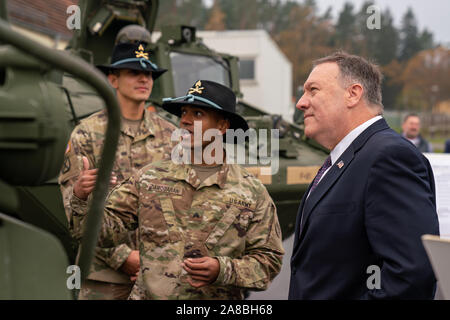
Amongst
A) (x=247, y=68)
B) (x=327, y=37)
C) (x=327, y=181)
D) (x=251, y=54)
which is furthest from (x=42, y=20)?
(x=327, y=37)

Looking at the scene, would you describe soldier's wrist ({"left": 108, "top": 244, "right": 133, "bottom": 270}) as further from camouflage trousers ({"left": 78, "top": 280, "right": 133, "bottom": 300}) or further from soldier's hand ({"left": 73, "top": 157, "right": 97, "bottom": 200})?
soldier's hand ({"left": 73, "top": 157, "right": 97, "bottom": 200})

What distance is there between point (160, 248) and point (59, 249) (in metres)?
1.15

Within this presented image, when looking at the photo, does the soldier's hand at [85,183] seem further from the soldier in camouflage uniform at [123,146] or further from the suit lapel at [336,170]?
the suit lapel at [336,170]

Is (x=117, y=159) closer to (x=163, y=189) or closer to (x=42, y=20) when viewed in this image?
(x=163, y=189)

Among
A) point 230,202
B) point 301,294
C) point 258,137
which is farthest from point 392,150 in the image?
point 258,137

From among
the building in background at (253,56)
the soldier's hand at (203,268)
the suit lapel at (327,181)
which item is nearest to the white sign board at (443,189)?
the suit lapel at (327,181)

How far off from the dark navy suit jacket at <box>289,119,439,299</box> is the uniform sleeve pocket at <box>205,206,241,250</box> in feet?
1.33

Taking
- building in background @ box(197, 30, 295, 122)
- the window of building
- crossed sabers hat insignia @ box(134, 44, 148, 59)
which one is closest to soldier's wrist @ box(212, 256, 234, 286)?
crossed sabers hat insignia @ box(134, 44, 148, 59)

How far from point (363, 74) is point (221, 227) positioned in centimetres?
86

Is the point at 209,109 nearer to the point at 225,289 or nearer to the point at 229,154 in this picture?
the point at 225,289

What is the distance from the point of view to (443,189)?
2.92 m

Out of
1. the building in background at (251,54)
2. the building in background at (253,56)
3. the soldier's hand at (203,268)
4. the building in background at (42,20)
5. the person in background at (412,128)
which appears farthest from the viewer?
the building in background at (253,56)

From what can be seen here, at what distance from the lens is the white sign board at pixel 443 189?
2.83 m

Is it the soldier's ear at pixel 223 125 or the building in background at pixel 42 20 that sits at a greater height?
the building in background at pixel 42 20
